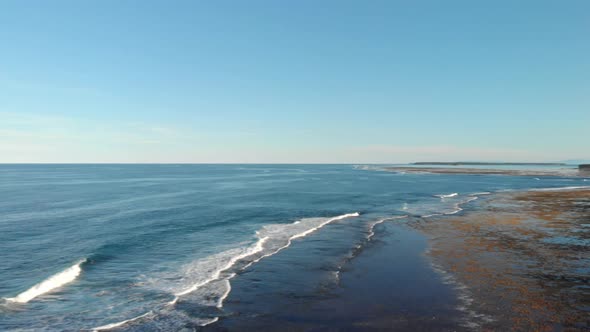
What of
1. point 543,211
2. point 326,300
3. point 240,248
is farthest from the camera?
point 543,211

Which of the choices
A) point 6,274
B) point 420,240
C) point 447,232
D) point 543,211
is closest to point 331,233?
point 420,240

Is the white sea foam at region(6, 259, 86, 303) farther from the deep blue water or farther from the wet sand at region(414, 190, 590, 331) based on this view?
the wet sand at region(414, 190, 590, 331)

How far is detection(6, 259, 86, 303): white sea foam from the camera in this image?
1623cm

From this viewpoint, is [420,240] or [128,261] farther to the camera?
[420,240]

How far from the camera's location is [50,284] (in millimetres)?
17984

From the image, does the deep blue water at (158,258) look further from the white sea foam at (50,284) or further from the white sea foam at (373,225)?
the white sea foam at (373,225)

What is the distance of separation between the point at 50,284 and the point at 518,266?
941 inches

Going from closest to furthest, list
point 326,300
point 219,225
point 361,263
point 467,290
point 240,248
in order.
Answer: point 326,300 → point 467,290 → point 361,263 → point 240,248 → point 219,225

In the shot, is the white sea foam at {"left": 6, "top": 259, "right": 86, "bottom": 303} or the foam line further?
the foam line

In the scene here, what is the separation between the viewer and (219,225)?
114 feet

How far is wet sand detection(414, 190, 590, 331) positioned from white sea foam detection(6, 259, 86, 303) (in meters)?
18.2

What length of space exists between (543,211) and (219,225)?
36136 mm

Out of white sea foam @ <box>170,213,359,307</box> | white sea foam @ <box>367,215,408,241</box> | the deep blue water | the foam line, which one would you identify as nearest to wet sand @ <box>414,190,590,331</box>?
white sea foam @ <box>367,215,408,241</box>

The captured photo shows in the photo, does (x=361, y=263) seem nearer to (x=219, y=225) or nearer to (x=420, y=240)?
(x=420, y=240)
